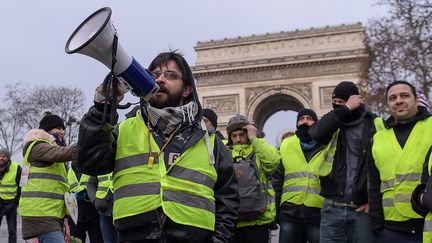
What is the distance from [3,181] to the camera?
10633 mm

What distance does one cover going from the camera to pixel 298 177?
19.5 feet

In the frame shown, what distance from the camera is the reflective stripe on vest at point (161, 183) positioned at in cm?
275

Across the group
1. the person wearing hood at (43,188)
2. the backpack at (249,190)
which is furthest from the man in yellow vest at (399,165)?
the person wearing hood at (43,188)

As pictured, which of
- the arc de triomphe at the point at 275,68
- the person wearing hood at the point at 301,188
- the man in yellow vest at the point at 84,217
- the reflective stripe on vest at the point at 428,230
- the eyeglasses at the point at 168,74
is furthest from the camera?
the arc de triomphe at the point at 275,68

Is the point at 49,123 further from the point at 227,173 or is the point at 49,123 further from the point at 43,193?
the point at 227,173

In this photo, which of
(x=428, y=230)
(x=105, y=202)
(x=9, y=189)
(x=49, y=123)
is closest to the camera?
(x=428, y=230)

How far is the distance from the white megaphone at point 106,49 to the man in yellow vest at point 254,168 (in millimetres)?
3092

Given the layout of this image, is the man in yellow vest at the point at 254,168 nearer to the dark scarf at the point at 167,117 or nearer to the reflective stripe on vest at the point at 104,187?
the reflective stripe on vest at the point at 104,187

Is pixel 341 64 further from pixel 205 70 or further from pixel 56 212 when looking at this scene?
pixel 56 212

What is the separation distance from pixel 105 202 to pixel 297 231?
2543mm

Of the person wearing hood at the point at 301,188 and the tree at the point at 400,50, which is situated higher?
the tree at the point at 400,50

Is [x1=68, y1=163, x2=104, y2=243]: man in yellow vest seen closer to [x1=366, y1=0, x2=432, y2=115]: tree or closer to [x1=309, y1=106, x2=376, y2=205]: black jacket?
[x1=309, y1=106, x2=376, y2=205]: black jacket

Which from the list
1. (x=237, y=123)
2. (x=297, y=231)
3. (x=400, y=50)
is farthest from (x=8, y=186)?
(x=400, y=50)

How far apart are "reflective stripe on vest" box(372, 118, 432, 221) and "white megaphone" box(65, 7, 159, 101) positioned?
2231mm
